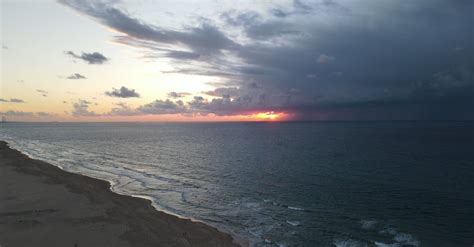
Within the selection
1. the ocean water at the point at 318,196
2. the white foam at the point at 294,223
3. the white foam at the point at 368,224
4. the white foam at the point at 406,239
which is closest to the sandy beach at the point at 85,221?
the ocean water at the point at 318,196

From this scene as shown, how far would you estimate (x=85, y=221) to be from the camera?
31734 millimetres

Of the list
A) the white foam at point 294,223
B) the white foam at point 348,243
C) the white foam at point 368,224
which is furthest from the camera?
the white foam at point 294,223

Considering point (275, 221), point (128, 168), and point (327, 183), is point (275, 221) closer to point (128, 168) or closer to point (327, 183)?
point (327, 183)

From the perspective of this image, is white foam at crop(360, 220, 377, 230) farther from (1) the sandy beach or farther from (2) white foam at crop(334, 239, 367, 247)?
(1) the sandy beach

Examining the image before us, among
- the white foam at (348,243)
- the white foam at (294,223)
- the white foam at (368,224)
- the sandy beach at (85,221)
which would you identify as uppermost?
the sandy beach at (85,221)

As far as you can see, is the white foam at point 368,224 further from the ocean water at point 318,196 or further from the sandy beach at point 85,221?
the sandy beach at point 85,221

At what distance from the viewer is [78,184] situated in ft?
161

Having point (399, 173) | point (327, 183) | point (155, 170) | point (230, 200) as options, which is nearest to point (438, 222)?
point (327, 183)

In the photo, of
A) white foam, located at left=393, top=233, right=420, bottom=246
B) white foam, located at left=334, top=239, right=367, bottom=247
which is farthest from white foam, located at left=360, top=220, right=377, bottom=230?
white foam, located at left=334, top=239, right=367, bottom=247

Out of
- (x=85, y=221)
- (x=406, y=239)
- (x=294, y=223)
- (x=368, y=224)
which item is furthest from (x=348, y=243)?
(x=85, y=221)

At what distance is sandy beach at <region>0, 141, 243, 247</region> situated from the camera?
90.2 feet

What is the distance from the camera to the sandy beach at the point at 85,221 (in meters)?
27.5

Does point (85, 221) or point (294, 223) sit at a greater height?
point (85, 221)

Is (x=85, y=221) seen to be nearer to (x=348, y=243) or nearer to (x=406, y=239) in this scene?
(x=348, y=243)
